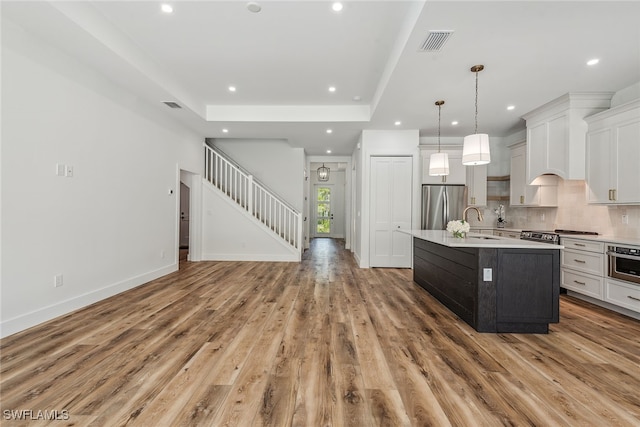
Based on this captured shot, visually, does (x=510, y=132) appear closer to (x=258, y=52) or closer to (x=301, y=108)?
(x=301, y=108)

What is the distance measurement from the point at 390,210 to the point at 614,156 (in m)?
3.39

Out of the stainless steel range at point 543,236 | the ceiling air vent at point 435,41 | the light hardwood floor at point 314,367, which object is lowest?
the light hardwood floor at point 314,367

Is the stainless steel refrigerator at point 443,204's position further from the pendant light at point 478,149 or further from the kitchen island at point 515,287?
the kitchen island at point 515,287

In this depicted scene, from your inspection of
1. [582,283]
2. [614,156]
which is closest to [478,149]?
[614,156]

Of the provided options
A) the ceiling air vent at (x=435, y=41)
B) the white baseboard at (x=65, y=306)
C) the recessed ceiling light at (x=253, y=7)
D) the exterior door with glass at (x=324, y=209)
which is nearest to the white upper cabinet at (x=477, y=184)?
the ceiling air vent at (x=435, y=41)

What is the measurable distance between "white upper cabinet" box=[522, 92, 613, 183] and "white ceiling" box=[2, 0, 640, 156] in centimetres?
23

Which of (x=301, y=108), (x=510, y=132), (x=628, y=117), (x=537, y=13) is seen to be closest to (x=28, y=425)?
(x=537, y=13)

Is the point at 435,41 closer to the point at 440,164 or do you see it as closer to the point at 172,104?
the point at 440,164

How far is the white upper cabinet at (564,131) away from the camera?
4.15 m

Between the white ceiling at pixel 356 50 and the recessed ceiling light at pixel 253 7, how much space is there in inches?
1.6

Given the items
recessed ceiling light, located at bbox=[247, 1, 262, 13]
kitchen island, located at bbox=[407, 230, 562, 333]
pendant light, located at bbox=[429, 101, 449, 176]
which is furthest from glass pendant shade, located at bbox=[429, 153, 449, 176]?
recessed ceiling light, located at bbox=[247, 1, 262, 13]

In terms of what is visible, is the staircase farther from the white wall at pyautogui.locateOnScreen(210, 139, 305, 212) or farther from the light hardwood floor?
the light hardwood floor

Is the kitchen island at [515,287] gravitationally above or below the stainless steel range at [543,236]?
below

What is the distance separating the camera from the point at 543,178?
5.00 meters
